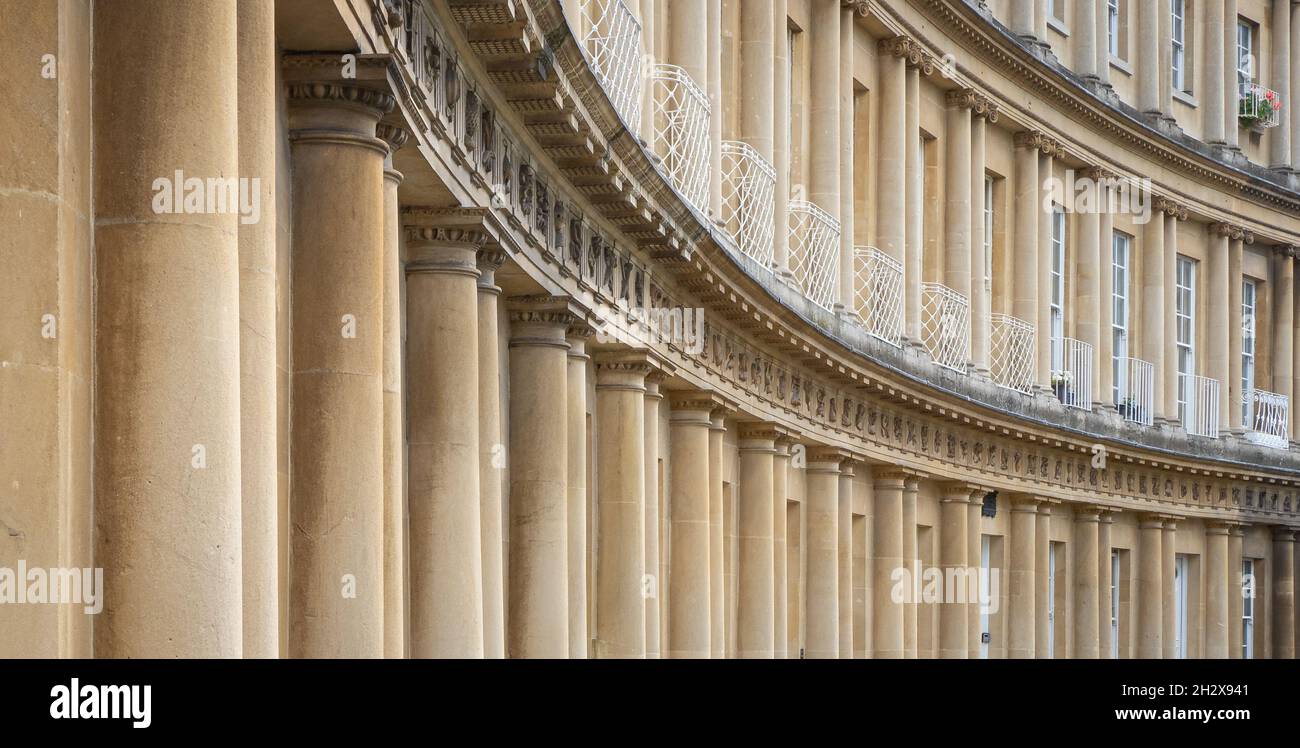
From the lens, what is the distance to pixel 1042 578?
3962 cm

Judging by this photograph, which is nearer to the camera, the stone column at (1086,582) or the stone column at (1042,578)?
the stone column at (1042,578)

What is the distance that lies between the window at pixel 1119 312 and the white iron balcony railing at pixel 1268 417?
532cm

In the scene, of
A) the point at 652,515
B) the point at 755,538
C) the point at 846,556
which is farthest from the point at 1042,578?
the point at 652,515

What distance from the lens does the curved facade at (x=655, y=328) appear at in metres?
8.28

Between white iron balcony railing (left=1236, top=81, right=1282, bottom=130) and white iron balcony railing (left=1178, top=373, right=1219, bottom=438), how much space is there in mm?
6687

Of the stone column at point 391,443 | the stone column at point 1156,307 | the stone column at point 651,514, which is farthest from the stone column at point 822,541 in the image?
the stone column at point 391,443

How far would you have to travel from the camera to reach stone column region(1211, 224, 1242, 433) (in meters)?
46.5

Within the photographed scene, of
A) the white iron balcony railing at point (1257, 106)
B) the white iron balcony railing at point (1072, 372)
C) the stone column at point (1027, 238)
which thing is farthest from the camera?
the white iron balcony railing at point (1257, 106)

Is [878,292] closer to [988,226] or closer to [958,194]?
[958,194]

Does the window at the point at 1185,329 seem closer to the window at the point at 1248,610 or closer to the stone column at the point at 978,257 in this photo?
the window at the point at 1248,610

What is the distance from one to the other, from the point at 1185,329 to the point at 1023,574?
10203 millimetres

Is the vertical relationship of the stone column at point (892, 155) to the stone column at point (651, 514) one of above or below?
above

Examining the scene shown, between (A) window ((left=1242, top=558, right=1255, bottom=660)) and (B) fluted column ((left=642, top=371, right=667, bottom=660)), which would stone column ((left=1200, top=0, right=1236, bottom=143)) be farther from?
(B) fluted column ((left=642, top=371, right=667, bottom=660))
